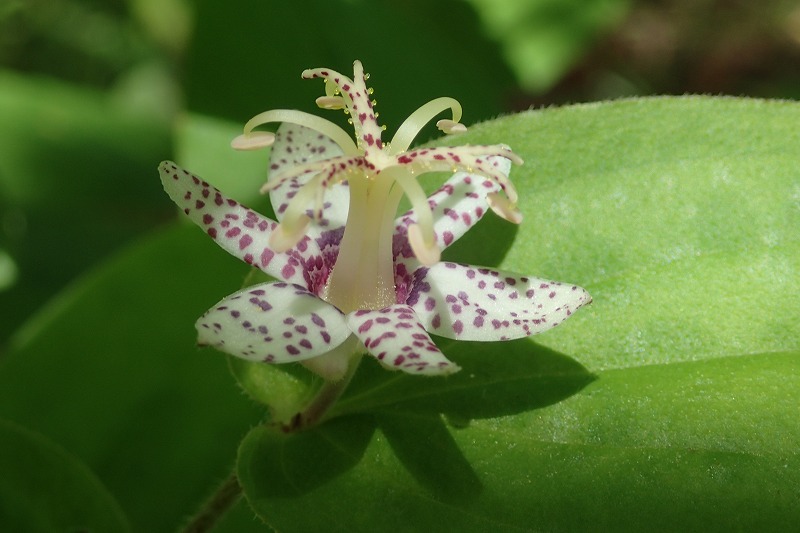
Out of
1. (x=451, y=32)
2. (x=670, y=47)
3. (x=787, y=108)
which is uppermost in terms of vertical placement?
(x=670, y=47)

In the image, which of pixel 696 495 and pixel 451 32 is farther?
pixel 451 32

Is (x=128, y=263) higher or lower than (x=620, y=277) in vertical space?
lower

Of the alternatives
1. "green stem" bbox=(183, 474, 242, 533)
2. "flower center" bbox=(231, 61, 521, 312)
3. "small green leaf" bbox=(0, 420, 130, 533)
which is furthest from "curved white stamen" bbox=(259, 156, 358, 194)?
"small green leaf" bbox=(0, 420, 130, 533)

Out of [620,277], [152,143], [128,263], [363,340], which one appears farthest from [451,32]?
[363,340]

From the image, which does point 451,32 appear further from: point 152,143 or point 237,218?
point 237,218

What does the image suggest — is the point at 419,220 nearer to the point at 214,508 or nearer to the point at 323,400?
the point at 323,400

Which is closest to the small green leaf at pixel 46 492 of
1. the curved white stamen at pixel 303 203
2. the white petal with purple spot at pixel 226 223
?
the white petal with purple spot at pixel 226 223

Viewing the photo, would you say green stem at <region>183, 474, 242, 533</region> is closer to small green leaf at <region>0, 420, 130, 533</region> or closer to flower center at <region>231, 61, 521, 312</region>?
small green leaf at <region>0, 420, 130, 533</region>
